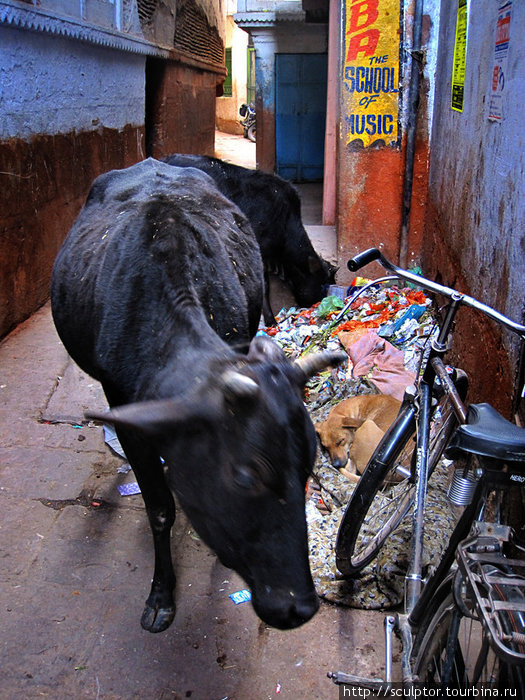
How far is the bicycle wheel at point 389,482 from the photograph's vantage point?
8.61 feet

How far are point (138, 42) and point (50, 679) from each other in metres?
8.75

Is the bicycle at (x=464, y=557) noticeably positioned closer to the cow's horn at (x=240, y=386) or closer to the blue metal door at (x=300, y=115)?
the cow's horn at (x=240, y=386)

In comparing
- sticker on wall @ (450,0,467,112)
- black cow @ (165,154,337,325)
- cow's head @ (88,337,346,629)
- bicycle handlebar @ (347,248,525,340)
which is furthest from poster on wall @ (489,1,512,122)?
black cow @ (165,154,337,325)

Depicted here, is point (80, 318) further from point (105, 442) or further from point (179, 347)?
point (105, 442)

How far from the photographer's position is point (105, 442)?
4238mm

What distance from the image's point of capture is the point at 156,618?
284cm

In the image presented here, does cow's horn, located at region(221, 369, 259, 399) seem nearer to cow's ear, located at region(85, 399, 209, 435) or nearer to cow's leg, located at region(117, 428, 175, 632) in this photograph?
cow's ear, located at region(85, 399, 209, 435)

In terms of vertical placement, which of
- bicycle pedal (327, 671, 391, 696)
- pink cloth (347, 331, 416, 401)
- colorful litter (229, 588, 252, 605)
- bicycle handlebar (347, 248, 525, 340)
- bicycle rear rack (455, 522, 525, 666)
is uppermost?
bicycle handlebar (347, 248, 525, 340)

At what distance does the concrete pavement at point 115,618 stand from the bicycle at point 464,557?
0.46 m

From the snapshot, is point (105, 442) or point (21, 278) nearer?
point (105, 442)

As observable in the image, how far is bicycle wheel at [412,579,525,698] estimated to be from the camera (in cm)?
157

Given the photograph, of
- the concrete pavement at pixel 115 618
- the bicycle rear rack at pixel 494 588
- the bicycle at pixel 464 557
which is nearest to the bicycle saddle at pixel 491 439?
the bicycle at pixel 464 557

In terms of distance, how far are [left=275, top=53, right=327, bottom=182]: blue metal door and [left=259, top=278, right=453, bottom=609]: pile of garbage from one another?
25.4 feet

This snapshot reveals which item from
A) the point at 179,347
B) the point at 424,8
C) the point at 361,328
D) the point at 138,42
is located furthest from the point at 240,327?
the point at 138,42
